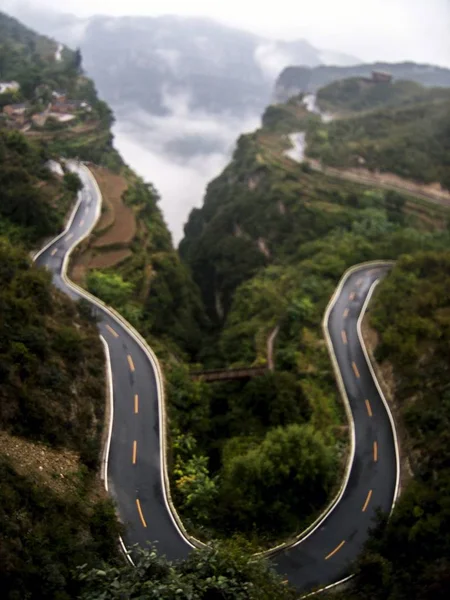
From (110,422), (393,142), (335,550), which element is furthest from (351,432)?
(393,142)

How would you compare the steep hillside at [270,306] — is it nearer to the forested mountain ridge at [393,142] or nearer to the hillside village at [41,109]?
the forested mountain ridge at [393,142]

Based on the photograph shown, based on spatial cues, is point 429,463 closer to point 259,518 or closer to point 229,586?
point 259,518

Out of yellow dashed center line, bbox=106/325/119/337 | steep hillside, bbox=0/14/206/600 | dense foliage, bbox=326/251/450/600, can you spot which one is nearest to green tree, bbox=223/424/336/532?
dense foliage, bbox=326/251/450/600

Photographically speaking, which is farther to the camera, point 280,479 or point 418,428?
point 418,428

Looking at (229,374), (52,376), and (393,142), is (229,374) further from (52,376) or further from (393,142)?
(393,142)

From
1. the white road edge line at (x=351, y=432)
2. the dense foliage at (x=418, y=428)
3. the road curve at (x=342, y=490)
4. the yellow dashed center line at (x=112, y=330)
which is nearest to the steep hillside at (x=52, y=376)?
the road curve at (x=342, y=490)

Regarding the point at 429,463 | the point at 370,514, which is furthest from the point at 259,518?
the point at 429,463
